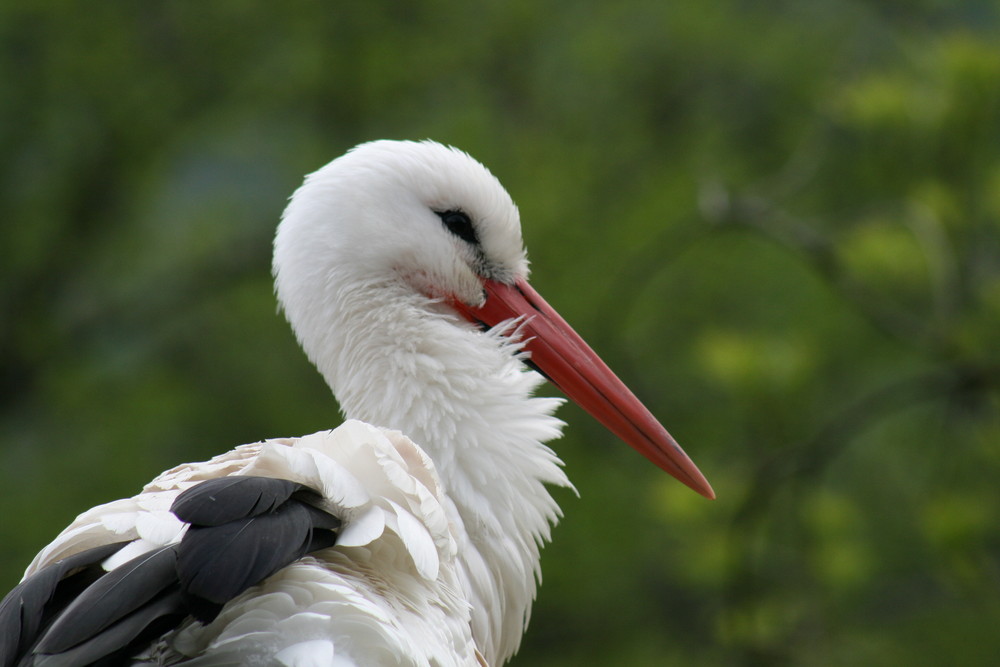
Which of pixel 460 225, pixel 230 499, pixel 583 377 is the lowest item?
pixel 583 377

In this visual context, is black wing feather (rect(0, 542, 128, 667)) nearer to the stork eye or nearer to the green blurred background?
the stork eye

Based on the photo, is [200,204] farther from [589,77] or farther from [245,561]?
[245,561]

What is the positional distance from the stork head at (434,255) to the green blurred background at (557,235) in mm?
2675

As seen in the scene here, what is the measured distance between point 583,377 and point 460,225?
1.25ft

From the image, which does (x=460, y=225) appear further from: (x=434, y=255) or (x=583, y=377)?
(x=583, y=377)

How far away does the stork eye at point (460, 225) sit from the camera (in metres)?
2.32

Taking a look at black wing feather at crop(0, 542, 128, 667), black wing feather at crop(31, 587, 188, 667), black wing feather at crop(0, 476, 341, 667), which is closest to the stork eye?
black wing feather at crop(0, 476, 341, 667)

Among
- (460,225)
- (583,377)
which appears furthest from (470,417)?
(460,225)

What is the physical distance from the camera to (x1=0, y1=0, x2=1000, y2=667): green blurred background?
6.43m

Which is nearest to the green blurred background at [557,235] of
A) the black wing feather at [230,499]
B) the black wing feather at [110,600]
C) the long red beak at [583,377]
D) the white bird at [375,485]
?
the long red beak at [583,377]

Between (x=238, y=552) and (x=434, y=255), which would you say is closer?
(x=238, y=552)

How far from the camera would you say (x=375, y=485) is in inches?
69.1

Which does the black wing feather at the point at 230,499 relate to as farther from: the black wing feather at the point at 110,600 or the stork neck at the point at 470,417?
the stork neck at the point at 470,417

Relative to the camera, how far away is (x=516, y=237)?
2.39m
